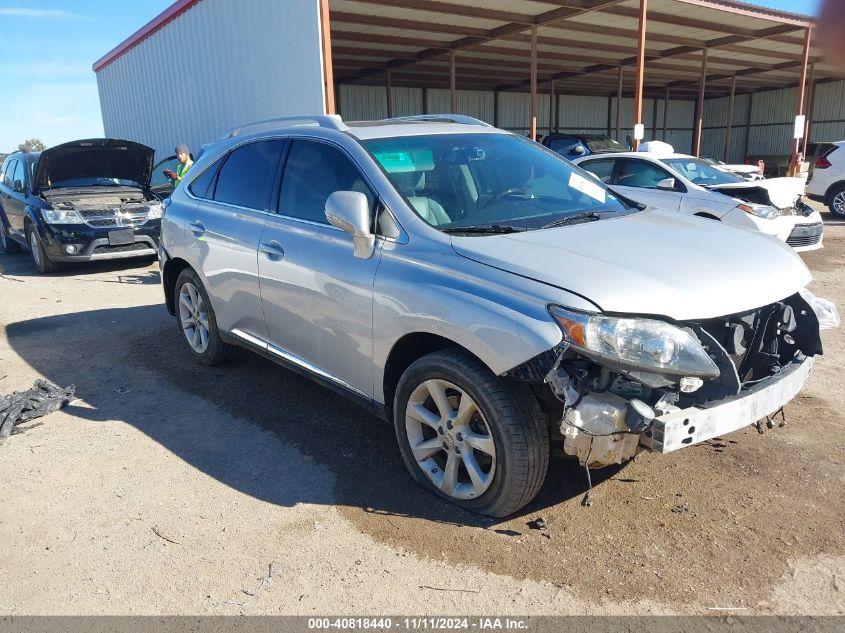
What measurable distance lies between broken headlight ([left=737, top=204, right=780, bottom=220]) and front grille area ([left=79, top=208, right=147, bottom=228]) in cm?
833

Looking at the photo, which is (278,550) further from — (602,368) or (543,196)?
(543,196)

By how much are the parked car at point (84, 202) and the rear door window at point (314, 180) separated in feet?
21.2

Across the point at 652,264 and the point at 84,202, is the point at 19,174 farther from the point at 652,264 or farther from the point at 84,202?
the point at 652,264

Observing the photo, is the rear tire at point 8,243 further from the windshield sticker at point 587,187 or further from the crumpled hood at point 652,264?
the crumpled hood at point 652,264

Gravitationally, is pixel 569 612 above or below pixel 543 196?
below

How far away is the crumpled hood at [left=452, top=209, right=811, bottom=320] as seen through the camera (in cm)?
274

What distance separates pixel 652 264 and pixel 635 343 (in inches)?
18.6

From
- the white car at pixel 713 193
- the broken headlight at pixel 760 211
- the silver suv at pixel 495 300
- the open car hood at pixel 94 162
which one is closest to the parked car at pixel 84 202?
the open car hood at pixel 94 162

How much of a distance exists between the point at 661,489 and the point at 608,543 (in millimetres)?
575

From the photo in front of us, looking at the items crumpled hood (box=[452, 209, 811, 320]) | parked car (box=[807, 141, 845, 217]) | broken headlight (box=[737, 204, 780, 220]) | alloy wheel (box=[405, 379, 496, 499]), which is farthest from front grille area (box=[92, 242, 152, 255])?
parked car (box=[807, 141, 845, 217])

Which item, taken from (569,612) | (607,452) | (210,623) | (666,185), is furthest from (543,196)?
(666,185)

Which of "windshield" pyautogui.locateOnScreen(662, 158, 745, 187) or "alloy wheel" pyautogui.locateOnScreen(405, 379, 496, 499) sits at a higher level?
"windshield" pyautogui.locateOnScreen(662, 158, 745, 187)

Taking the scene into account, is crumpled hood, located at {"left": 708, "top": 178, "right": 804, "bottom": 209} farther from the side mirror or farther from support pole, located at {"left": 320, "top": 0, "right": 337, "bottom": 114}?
the side mirror

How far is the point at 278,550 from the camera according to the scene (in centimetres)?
301
